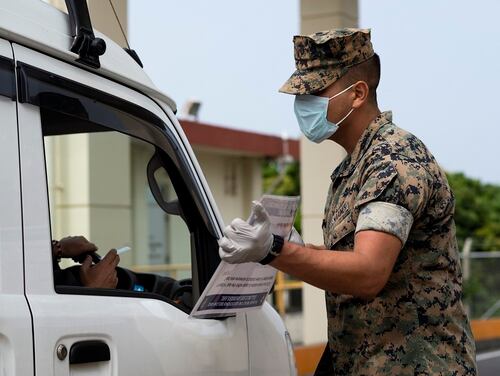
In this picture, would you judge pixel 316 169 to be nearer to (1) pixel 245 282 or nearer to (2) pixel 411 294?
(1) pixel 245 282

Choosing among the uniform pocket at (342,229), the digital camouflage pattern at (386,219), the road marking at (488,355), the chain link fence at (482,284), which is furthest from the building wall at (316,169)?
the digital camouflage pattern at (386,219)

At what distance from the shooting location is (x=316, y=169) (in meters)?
11.4

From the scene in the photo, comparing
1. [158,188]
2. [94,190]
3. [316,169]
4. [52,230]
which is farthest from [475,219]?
[52,230]

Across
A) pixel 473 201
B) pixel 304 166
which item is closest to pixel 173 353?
pixel 304 166

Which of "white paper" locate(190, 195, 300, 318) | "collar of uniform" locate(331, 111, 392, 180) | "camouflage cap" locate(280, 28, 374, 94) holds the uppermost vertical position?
"camouflage cap" locate(280, 28, 374, 94)

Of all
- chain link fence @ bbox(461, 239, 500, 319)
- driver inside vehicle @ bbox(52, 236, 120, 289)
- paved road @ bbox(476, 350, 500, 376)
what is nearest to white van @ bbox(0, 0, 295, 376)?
driver inside vehicle @ bbox(52, 236, 120, 289)

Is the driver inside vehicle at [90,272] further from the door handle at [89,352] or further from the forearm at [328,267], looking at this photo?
the forearm at [328,267]

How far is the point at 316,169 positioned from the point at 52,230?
843 cm

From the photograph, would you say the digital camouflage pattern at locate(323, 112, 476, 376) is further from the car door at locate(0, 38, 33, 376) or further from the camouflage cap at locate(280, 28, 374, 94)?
the car door at locate(0, 38, 33, 376)

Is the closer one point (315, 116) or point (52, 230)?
point (52, 230)

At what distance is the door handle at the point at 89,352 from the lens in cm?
270

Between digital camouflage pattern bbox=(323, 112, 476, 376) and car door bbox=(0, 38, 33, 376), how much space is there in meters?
0.94

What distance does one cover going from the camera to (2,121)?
8.69 feet

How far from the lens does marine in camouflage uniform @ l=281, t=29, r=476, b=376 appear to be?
297 cm
